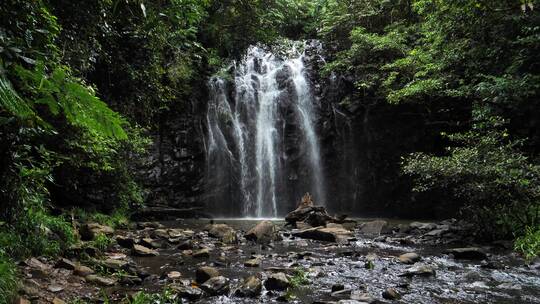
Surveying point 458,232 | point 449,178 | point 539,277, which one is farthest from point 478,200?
point 539,277

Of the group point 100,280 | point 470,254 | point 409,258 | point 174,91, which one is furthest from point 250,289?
point 174,91

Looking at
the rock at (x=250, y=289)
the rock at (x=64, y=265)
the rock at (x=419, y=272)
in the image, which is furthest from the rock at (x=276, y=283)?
→ the rock at (x=64, y=265)

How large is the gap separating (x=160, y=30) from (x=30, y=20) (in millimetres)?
3667

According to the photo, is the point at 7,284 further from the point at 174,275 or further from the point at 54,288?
the point at 174,275

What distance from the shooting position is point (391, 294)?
4.75 metres

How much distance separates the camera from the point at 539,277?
18.6 feet

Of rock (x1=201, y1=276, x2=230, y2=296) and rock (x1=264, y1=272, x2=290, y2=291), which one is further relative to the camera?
rock (x1=264, y1=272, x2=290, y2=291)

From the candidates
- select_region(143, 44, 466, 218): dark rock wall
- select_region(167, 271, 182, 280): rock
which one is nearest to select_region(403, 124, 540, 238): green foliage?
select_region(167, 271, 182, 280): rock

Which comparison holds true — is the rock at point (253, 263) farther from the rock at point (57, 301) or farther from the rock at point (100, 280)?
the rock at point (57, 301)

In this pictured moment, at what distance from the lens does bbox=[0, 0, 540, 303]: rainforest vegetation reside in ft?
8.53

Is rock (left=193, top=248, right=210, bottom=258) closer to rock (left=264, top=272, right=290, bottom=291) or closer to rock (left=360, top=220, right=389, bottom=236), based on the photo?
rock (left=264, top=272, right=290, bottom=291)

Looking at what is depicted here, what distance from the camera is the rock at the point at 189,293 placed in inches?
183

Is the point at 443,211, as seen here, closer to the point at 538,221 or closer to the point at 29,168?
the point at 538,221

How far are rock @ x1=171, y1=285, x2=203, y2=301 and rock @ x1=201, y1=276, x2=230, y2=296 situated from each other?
122mm
